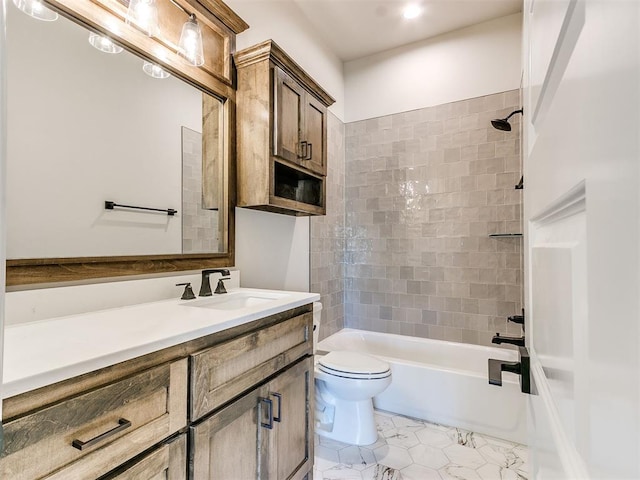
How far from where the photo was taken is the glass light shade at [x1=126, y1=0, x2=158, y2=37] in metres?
1.29

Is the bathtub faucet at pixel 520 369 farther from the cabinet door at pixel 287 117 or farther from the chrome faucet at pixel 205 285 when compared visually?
the cabinet door at pixel 287 117

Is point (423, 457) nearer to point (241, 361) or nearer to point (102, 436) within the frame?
point (241, 361)

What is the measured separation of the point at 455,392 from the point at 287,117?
196 cm

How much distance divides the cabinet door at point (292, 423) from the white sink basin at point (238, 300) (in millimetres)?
342

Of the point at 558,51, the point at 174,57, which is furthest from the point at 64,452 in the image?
the point at 174,57

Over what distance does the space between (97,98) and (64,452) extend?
116cm

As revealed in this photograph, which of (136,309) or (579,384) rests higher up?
(579,384)

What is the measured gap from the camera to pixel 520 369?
646 mm

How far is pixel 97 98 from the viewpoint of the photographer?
1235 mm

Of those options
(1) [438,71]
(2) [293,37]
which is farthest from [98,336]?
(1) [438,71]

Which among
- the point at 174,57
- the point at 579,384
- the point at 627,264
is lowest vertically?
the point at 579,384

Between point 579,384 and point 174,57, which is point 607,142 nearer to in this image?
point 579,384

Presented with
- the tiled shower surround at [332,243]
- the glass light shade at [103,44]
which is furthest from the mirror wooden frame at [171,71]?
the tiled shower surround at [332,243]

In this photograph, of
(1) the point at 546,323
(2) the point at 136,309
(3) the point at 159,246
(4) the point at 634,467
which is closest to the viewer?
(4) the point at 634,467
